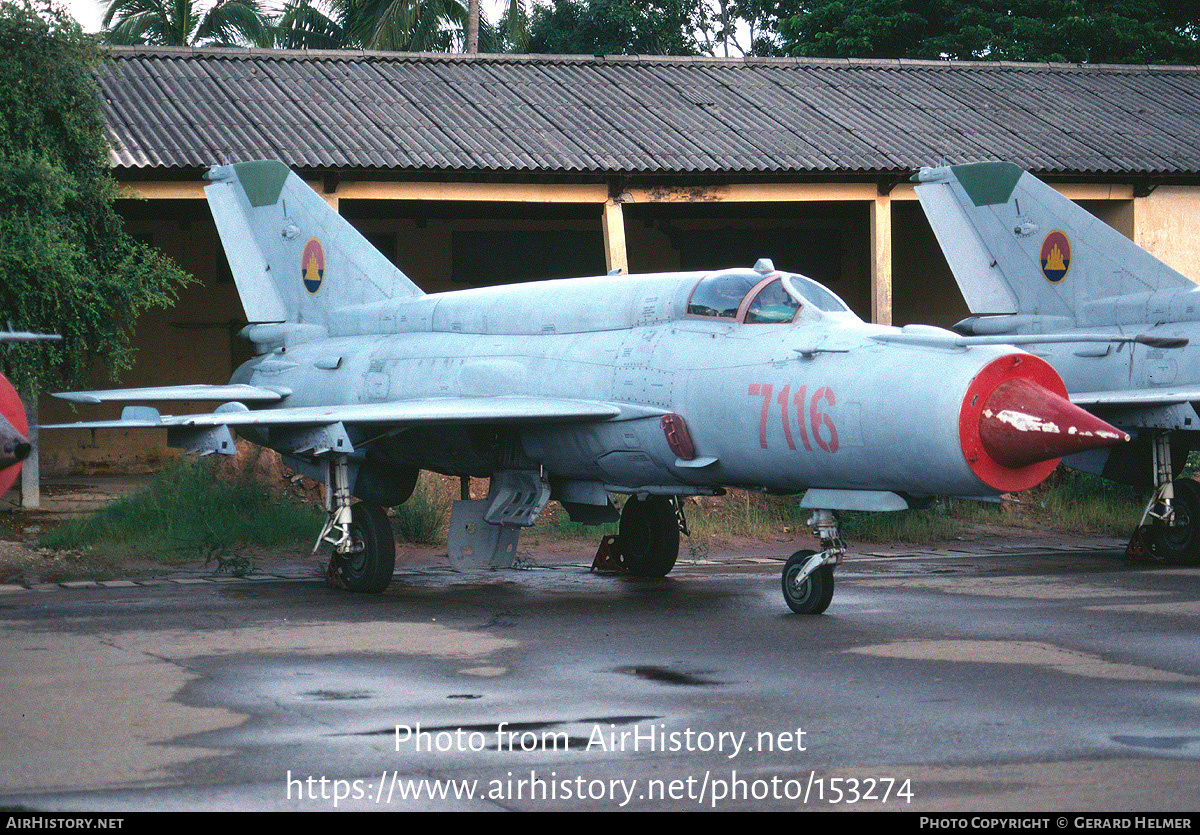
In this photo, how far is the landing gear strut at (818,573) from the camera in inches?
405

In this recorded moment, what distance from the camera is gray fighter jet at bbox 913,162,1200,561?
46.4ft

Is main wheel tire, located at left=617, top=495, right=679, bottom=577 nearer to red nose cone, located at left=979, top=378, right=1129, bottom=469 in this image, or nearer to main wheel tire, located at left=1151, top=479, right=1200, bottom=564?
red nose cone, located at left=979, top=378, right=1129, bottom=469

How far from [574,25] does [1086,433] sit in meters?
34.5

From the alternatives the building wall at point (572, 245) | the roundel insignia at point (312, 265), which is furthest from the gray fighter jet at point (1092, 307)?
the roundel insignia at point (312, 265)

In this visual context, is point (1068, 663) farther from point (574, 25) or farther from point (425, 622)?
point (574, 25)

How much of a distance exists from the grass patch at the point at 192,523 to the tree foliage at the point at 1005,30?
24.0m

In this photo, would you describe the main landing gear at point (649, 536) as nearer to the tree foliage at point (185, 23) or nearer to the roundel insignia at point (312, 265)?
the roundel insignia at point (312, 265)

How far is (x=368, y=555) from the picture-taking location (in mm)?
12180

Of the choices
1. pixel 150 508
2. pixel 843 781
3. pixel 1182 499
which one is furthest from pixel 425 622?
pixel 1182 499

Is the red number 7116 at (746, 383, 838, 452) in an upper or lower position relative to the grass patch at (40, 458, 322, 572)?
upper

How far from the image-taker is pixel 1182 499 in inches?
570

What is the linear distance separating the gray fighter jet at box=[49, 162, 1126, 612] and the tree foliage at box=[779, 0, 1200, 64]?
23.9 metres

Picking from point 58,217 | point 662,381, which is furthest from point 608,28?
point 662,381

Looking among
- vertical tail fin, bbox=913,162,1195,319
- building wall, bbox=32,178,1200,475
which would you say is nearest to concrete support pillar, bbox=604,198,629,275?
building wall, bbox=32,178,1200,475
